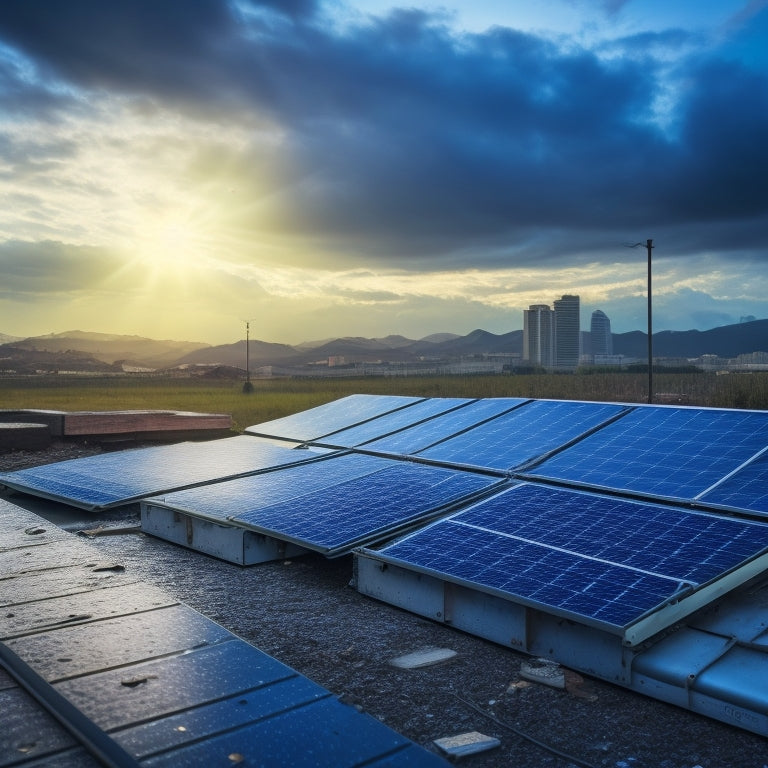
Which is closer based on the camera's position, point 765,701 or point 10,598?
point 765,701

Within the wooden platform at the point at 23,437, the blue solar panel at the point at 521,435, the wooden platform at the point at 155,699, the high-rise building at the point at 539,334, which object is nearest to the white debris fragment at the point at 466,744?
the wooden platform at the point at 155,699

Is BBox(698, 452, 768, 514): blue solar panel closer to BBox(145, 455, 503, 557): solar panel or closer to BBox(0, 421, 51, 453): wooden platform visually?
BBox(145, 455, 503, 557): solar panel

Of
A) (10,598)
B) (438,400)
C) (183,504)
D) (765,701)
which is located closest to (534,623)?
(765,701)

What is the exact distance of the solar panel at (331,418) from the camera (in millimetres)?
15172

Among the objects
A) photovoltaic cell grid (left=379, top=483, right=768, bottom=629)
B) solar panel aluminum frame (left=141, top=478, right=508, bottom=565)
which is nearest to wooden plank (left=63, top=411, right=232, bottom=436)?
solar panel aluminum frame (left=141, top=478, right=508, bottom=565)

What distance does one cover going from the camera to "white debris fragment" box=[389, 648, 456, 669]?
230 inches

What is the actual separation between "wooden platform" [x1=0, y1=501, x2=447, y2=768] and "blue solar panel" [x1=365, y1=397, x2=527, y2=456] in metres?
6.06

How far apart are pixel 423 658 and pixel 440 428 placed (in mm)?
6969

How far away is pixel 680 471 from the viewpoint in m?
8.38

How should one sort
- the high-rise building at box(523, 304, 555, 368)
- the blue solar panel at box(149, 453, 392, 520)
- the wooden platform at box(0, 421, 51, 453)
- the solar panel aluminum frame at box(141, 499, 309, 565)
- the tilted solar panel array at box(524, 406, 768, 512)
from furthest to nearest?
1. the high-rise building at box(523, 304, 555, 368)
2. the wooden platform at box(0, 421, 51, 453)
3. the blue solar panel at box(149, 453, 392, 520)
4. the solar panel aluminum frame at box(141, 499, 309, 565)
5. the tilted solar panel array at box(524, 406, 768, 512)

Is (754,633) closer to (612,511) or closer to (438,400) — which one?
(612,511)

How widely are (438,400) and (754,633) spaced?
33.2 ft

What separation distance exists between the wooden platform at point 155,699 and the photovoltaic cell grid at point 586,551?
1.98m

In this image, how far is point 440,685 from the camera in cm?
549
